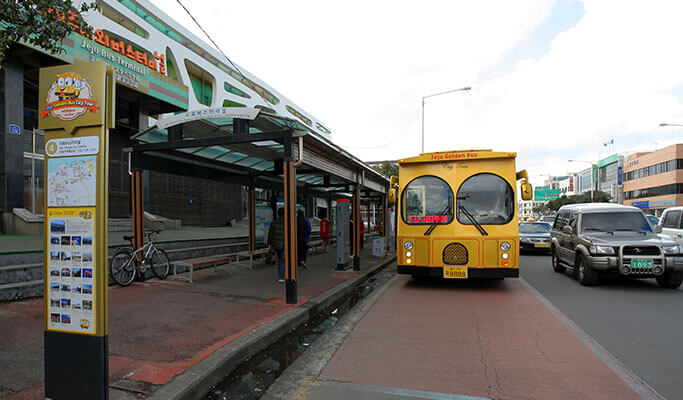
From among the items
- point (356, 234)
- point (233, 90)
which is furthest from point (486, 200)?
point (233, 90)

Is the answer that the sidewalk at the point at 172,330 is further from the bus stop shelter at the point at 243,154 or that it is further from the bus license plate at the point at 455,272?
the bus license plate at the point at 455,272

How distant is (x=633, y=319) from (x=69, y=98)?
7.85 m

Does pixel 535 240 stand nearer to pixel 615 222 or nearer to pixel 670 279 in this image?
pixel 615 222

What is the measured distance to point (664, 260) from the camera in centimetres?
800

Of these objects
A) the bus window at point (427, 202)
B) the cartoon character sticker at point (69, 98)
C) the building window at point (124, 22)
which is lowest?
the bus window at point (427, 202)

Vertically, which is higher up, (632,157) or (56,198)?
(632,157)

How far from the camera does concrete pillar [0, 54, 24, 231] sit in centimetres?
1394

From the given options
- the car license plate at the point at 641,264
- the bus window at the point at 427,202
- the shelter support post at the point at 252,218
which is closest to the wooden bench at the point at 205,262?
the shelter support post at the point at 252,218

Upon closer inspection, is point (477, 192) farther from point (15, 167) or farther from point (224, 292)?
point (15, 167)

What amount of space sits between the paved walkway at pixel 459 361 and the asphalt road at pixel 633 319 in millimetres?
240

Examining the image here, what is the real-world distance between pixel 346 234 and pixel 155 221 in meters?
11.6

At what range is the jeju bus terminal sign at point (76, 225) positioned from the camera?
292cm

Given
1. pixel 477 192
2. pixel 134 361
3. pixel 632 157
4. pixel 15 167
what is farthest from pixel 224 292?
pixel 632 157

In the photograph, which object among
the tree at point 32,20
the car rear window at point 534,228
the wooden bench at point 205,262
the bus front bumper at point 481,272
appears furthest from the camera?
the car rear window at point 534,228
